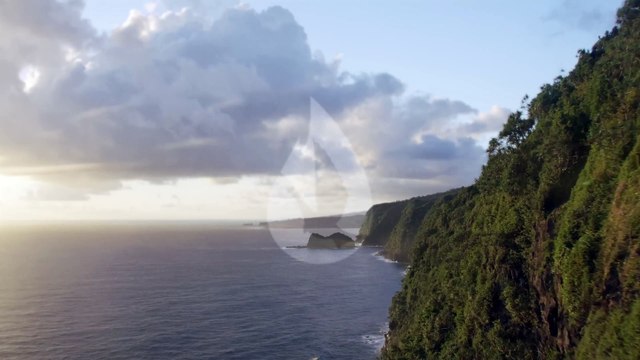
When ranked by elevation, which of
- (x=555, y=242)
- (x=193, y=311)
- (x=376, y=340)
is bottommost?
(x=376, y=340)

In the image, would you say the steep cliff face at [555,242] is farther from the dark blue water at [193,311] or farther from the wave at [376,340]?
the dark blue water at [193,311]

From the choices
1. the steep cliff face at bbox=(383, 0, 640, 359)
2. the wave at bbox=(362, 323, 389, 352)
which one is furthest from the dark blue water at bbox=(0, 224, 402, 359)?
the steep cliff face at bbox=(383, 0, 640, 359)

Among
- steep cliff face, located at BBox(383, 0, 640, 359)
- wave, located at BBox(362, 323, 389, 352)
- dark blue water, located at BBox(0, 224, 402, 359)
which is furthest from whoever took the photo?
wave, located at BBox(362, 323, 389, 352)

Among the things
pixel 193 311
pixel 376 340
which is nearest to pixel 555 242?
pixel 376 340

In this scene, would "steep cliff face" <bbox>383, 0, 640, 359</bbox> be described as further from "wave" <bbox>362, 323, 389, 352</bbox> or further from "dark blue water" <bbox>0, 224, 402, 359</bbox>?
"dark blue water" <bbox>0, 224, 402, 359</bbox>

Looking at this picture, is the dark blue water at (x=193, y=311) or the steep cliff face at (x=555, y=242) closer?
the steep cliff face at (x=555, y=242)

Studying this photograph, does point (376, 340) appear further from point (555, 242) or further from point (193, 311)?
point (555, 242)

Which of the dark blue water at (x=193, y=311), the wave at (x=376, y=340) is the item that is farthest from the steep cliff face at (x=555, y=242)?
the dark blue water at (x=193, y=311)
